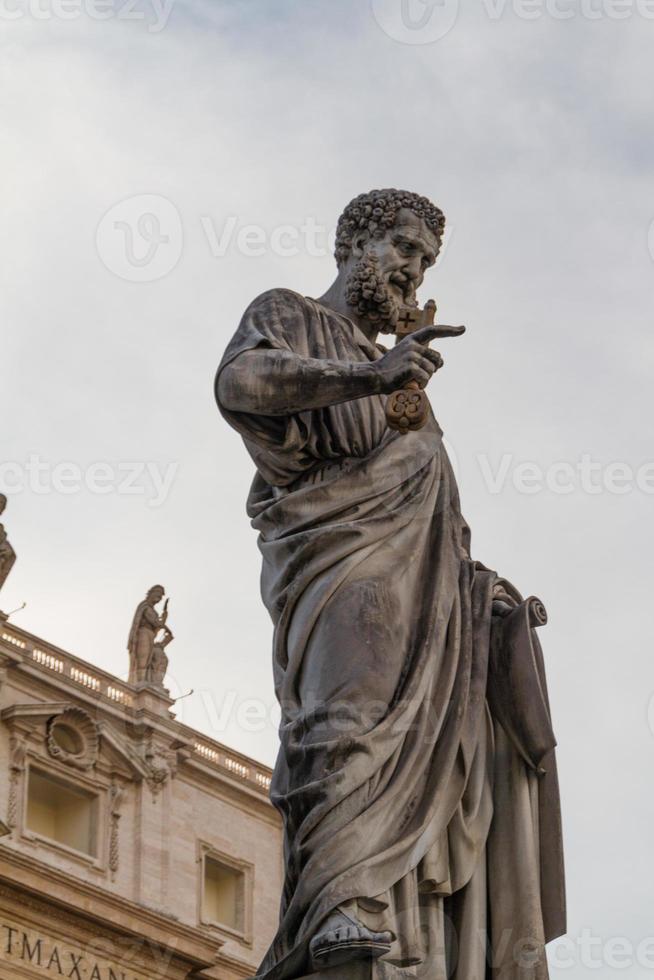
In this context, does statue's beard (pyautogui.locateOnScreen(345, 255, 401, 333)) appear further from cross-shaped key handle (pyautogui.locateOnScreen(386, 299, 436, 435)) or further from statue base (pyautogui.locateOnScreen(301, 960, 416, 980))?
statue base (pyautogui.locateOnScreen(301, 960, 416, 980))

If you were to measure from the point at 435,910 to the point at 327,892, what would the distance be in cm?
53

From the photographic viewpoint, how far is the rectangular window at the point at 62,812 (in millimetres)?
48031

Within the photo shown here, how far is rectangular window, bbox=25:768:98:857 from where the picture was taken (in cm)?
4803

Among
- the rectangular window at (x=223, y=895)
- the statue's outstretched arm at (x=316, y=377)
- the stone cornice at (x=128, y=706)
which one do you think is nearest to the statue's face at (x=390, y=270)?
the statue's outstretched arm at (x=316, y=377)

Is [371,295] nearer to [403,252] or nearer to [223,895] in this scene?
[403,252]

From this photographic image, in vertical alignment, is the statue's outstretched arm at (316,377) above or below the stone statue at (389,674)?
above

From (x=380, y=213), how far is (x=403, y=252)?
14cm

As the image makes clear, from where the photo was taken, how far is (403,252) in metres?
7.04

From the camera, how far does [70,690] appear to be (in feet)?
160

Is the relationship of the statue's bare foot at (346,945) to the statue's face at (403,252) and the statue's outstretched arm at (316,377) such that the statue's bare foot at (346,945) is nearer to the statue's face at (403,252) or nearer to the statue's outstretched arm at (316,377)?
the statue's outstretched arm at (316,377)

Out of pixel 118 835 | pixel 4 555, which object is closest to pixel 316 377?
pixel 4 555

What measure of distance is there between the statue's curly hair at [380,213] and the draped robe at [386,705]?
0.35 meters

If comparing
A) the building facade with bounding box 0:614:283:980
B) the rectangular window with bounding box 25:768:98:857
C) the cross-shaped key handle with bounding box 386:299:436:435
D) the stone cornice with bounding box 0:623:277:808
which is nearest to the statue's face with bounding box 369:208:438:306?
the cross-shaped key handle with bounding box 386:299:436:435

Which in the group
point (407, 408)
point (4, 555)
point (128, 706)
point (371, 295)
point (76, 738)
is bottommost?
point (407, 408)
